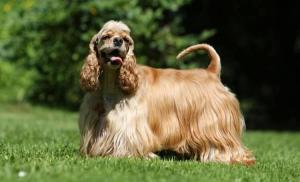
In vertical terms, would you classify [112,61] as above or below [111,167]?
above

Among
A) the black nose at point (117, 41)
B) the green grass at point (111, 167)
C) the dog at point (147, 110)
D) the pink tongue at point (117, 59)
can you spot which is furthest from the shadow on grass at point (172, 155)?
the black nose at point (117, 41)

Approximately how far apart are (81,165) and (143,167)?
1.91 ft

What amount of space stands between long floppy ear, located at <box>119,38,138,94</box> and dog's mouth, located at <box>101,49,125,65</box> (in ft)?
0.25

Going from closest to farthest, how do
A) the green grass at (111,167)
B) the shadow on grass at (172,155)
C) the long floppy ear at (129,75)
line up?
1. the green grass at (111,167)
2. the long floppy ear at (129,75)
3. the shadow on grass at (172,155)

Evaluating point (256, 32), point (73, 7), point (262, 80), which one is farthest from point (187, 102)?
point (262, 80)

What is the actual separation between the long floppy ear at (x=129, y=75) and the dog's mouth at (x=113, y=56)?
75 mm

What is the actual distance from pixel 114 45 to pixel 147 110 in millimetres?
809

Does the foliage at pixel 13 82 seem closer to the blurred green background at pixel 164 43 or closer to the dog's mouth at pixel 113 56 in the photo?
the blurred green background at pixel 164 43

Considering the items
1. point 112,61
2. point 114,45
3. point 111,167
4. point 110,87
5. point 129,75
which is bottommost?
point 111,167

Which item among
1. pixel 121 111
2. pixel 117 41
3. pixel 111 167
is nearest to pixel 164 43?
pixel 121 111

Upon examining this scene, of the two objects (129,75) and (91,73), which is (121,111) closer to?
(129,75)

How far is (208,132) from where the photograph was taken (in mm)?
8430

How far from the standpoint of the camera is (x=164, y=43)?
16609 millimetres

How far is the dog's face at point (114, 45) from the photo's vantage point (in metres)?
7.86
